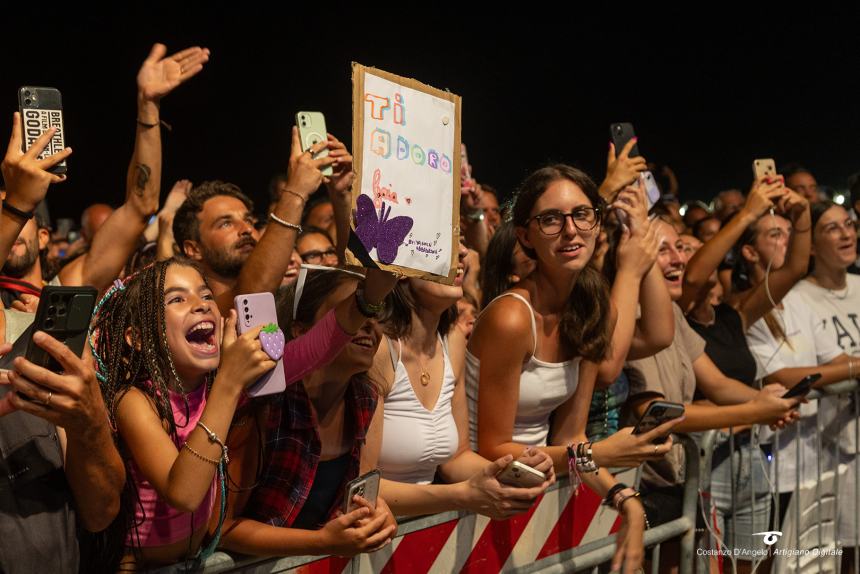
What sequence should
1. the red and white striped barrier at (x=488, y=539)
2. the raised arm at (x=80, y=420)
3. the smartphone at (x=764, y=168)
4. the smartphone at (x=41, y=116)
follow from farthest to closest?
the smartphone at (x=764, y=168), the red and white striped barrier at (x=488, y=539), the smartphone at (x=41, y=116), the raised arm at (x=80, y=420)

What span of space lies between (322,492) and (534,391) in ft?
2.97

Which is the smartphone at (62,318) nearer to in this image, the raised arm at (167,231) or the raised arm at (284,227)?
the raised arm at (284,227)

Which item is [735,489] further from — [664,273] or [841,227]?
[841,227]

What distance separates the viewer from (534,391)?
3.14 metres

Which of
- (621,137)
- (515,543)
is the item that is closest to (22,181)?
(515,543)

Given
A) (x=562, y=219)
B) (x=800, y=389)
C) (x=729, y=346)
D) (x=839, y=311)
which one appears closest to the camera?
(x=562, y=219)

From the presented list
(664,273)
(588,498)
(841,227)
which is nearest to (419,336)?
(588,498)

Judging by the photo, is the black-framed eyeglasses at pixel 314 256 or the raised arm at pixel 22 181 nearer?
the raised arm at pixel 22 181

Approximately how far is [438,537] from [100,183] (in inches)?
296

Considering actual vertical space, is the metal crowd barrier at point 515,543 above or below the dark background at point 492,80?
below

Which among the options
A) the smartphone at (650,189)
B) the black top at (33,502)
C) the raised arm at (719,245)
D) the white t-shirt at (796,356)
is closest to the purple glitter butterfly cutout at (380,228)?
the black top at (33,502)

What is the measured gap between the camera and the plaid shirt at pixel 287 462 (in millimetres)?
2391

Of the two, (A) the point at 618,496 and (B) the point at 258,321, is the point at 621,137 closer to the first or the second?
(A) the point at 618,496

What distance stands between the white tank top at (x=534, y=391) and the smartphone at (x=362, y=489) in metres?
0.91
